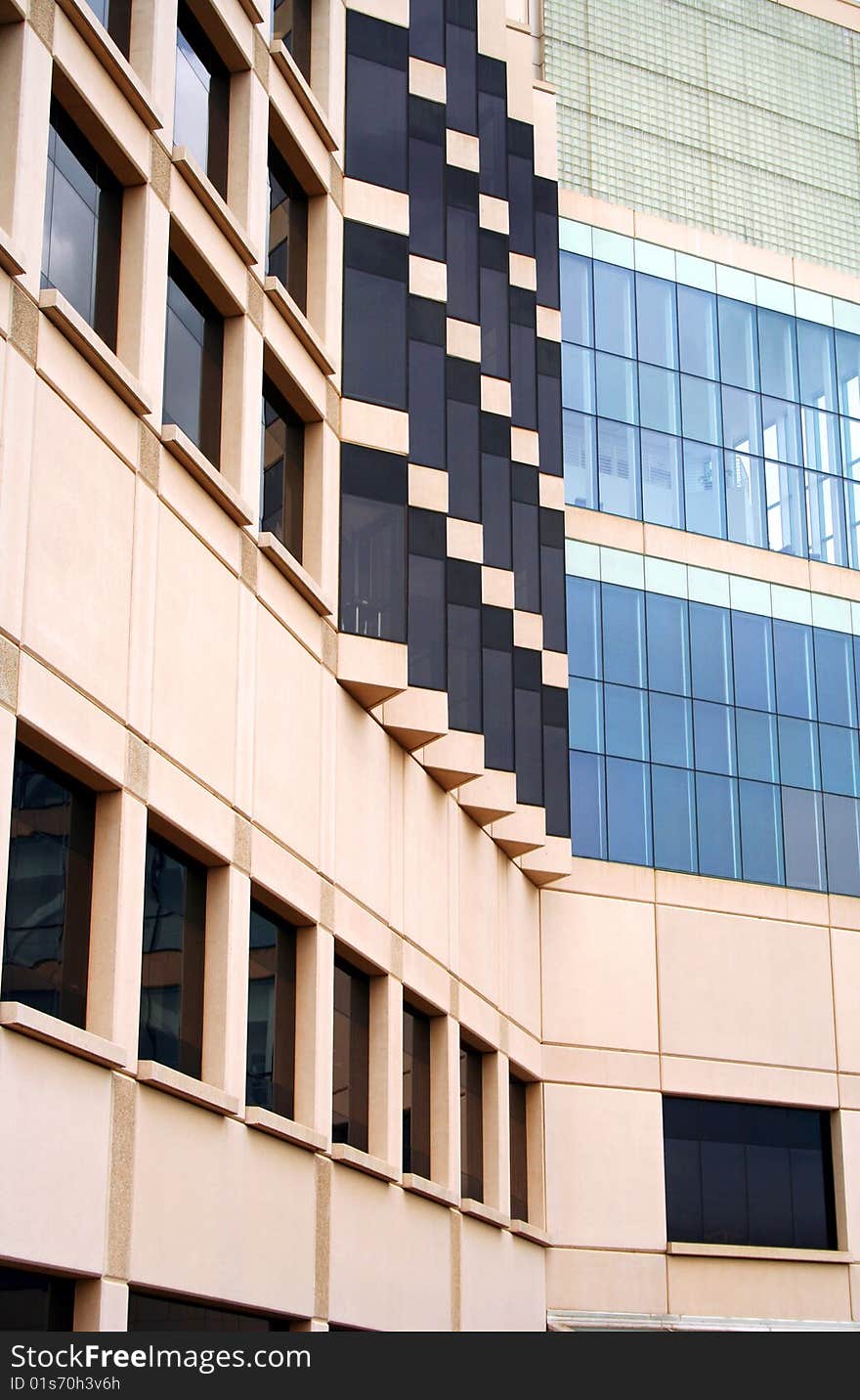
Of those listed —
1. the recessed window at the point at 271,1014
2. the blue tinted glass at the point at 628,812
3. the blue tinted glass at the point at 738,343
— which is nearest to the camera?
the recessed window at the point at 271,1014

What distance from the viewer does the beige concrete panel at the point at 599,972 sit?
38469mm

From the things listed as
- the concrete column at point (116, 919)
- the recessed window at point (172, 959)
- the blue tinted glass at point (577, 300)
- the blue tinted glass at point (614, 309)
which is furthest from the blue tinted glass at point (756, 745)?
the concrete column at point (116, 919)

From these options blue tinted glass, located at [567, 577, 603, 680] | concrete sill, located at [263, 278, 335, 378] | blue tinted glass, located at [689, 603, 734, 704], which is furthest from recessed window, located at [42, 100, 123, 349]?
blue tinted glass, located at [689, 603, 734, 704]

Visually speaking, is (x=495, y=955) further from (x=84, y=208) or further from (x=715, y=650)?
(x=84, y=208)

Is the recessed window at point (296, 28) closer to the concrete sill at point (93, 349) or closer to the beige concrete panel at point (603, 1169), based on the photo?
the concrete sill at point (93, 349)

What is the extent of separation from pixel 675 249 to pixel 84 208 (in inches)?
971

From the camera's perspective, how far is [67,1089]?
19047 mm

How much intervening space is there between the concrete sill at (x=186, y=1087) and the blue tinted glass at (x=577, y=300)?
Result: 2423 centimetres

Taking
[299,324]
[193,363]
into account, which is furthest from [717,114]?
[193,363]

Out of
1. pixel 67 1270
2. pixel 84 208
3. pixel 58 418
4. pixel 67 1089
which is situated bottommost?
pixel 67 1270

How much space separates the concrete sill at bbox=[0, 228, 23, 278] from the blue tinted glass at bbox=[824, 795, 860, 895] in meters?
27.5

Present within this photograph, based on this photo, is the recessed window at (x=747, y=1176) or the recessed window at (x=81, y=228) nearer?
the recessed window at (x=81, y=228)

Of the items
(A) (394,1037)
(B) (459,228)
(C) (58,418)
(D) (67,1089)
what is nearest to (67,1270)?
(D) (67,1089)

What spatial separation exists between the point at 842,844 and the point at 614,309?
42.7ft
